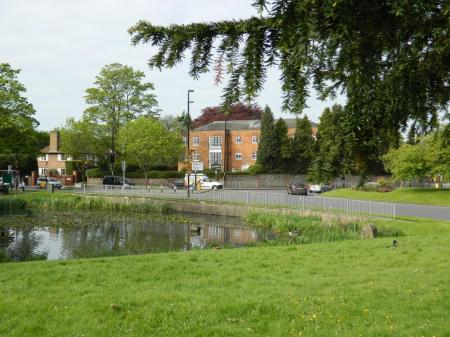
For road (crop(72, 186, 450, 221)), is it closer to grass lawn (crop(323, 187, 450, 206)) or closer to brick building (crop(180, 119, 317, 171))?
grass lawn (crop(323, 187, 450, 206))

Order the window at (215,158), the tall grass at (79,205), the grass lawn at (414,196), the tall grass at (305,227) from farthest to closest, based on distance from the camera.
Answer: the window at (215,158), the grass lawn at (414,196), the tall grass at (79,205), the tall grass at (305,227)

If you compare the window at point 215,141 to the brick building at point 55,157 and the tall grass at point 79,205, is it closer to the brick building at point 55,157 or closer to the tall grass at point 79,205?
the brick building at point 55,157

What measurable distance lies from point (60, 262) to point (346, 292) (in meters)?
7.21

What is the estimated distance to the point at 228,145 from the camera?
254 feet

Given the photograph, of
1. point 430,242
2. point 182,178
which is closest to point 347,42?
point 430,242

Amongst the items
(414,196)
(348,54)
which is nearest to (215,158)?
(414,196)

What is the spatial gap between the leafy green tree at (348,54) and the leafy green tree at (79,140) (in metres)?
60.8

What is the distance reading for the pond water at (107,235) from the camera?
18.8 m

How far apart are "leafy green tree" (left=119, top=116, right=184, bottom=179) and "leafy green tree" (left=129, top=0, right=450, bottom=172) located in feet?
182

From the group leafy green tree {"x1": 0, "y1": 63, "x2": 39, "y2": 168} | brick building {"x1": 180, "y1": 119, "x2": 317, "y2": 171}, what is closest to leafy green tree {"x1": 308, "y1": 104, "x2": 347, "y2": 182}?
leafy green tree {"x1": 0, "y1": 63, "x2": 39, "y2": 168}

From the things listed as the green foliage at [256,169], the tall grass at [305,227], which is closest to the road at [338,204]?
the tall grass at [305,227]

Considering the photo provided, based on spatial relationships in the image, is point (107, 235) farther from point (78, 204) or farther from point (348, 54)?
point (348, 54)

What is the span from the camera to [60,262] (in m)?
12.1

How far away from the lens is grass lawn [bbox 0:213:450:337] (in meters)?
6.35
